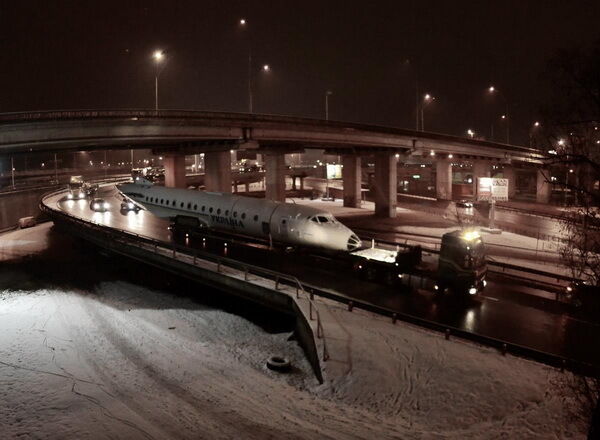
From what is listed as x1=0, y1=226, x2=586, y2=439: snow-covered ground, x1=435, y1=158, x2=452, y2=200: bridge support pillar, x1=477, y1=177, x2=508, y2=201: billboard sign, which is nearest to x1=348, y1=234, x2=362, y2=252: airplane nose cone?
x1=0, y1=226, x2=586, y2=439: snow-covered ground

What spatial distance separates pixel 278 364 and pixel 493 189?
112 ft

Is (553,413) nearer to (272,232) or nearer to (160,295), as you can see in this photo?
(272,232)

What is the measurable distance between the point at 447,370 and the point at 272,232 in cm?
1668

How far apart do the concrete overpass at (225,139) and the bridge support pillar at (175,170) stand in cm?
11

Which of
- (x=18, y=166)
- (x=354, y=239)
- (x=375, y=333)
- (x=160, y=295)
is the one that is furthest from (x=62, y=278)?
(x=18, y=166)

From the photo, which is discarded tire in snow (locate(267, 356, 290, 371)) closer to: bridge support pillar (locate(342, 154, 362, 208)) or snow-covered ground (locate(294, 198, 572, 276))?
snow-covered ground (locate(294, 198, 572, 276))

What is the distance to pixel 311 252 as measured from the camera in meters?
27.4

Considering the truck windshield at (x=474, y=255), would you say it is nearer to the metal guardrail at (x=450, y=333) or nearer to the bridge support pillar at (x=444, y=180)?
the metal guardrail at (x=450, y=333)

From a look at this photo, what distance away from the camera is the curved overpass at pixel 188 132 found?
107ft

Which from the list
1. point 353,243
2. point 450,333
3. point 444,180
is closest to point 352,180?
Result: point 444,180

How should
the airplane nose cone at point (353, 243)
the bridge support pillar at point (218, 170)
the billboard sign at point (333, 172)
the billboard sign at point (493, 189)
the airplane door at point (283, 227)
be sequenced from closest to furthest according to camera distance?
the airplane nose cone at point (353, 243) < the airplane door at point (283, 227) < the billboard sign at point (493, 189) < the bridge support pillar at point (218, 170) < the billboard sign at point (333, 172)

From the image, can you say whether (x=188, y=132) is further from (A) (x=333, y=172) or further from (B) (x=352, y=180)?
(A) (x=333, y=172)

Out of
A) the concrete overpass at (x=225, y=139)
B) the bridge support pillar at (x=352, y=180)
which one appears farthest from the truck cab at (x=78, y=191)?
the bridge support pillar at (x=352, y=180)

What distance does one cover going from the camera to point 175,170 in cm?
5394
